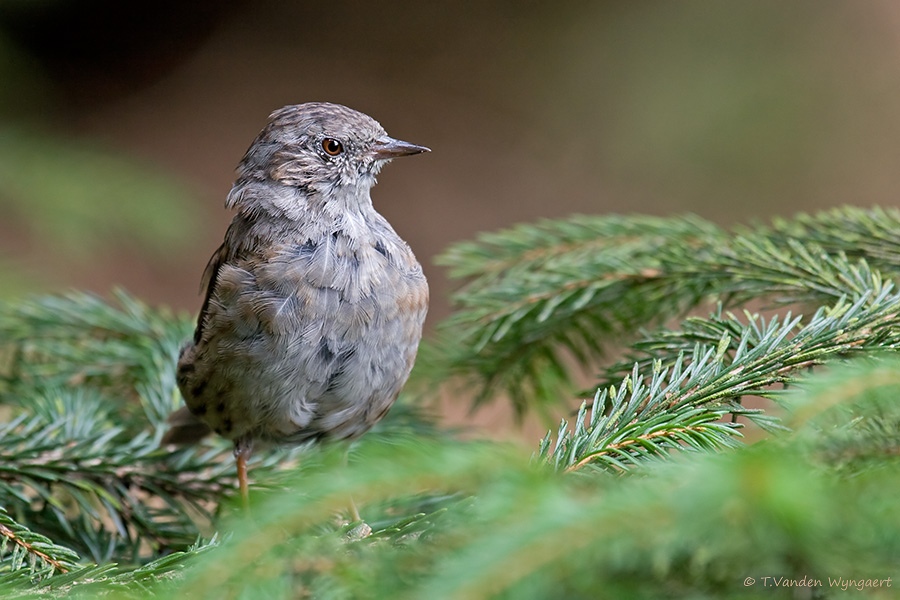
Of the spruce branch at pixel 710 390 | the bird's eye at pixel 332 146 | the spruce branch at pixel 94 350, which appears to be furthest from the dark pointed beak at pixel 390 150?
the spruce branch at pixel 710 390

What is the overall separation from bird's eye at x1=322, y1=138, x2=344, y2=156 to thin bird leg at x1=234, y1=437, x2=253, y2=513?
1.19 m

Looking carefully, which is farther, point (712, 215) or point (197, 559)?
point (712, 215)

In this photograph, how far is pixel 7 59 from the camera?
7570mm

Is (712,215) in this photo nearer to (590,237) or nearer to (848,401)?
(590,237)

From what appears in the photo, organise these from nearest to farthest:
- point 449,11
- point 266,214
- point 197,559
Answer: point 197,559 → point 266,214 → point 449,11

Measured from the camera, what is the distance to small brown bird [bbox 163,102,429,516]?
315 cm

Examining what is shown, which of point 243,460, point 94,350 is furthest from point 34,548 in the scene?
point 94,350

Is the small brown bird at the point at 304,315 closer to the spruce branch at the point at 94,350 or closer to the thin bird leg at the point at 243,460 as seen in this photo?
the thin bird leg at the point at 243,460

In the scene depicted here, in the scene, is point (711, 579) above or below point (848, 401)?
below

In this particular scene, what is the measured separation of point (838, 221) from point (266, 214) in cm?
210

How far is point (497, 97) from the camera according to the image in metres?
10.1

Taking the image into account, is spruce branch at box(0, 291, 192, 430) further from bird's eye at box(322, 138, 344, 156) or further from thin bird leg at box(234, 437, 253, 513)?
bird's eye at box(322, 138, 344, 156)

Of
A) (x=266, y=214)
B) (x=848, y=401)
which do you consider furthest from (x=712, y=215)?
(x=848, y=401)

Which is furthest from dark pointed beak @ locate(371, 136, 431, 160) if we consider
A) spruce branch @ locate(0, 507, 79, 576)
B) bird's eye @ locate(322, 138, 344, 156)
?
spruce branch @ locate(0, 507, 79, 576)
